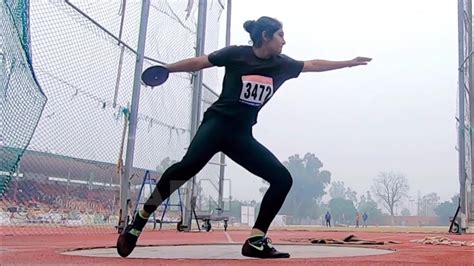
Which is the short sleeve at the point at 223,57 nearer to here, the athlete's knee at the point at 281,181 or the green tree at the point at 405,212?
the athlete's knee at the point at 281,181

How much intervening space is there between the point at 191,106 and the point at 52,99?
413 centimetres

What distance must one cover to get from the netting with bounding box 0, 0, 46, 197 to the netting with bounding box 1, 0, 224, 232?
76 mm

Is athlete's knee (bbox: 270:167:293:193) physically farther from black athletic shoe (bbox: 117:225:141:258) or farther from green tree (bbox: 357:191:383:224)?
green tree (bbox: 357:191:383:224)

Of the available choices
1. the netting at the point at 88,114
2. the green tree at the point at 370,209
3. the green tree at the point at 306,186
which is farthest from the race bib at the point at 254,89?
the green tree at the point at 370,209

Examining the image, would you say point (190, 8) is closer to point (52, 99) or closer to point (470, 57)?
point (52, 99)

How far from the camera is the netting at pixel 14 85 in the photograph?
3.97 m

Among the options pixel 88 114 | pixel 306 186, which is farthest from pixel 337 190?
pixel 88 114

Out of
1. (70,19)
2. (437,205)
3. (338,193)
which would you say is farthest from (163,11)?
(338,193)

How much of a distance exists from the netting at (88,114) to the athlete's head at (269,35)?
2.14 meters

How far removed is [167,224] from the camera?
9984 mm

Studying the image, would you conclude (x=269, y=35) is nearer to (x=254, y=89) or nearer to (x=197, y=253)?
(x=254, y=89)

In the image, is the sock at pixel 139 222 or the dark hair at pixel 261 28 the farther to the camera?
the dark hair at pixel 261 28

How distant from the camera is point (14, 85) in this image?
4.10 m

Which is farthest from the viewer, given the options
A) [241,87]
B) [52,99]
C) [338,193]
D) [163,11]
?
[338,193]
